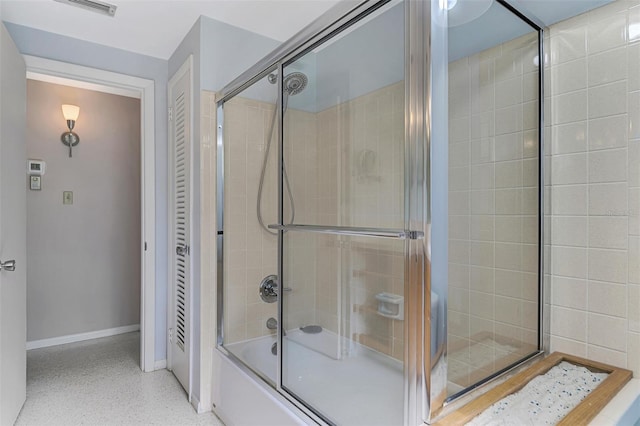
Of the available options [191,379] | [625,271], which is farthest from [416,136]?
[191,379]

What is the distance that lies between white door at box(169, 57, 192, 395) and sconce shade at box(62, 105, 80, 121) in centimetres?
109

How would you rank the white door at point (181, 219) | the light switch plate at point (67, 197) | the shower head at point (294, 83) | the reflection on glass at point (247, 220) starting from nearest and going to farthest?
the shower head at point (294, 83), the reflection on glass at point (247, 220), the white door at point (181, 219), the light switch plate at point (67, 197)

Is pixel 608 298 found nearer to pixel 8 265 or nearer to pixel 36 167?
pixel 8 265

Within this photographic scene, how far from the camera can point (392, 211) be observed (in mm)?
1224

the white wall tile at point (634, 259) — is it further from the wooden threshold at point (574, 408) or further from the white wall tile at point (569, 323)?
the wooden threshold at point (574, 408)

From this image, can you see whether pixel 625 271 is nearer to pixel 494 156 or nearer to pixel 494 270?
pixel 494 270

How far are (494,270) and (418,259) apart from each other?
0.60m

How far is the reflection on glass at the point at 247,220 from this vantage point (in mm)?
1869

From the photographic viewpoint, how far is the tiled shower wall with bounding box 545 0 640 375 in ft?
4.09

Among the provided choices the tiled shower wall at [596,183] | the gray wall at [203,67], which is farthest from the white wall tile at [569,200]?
the gray wall at [203,67]

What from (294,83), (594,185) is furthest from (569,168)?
(294,83)

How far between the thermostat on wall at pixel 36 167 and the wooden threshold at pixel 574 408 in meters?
3.41

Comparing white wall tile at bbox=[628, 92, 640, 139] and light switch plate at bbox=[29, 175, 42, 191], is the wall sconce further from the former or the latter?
white wall tile at bbox=[628, 92, 640, 139]

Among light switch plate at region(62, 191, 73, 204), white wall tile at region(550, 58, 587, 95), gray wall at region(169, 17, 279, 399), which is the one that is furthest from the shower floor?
light switch plate at region(62, 191, 73, 204)
